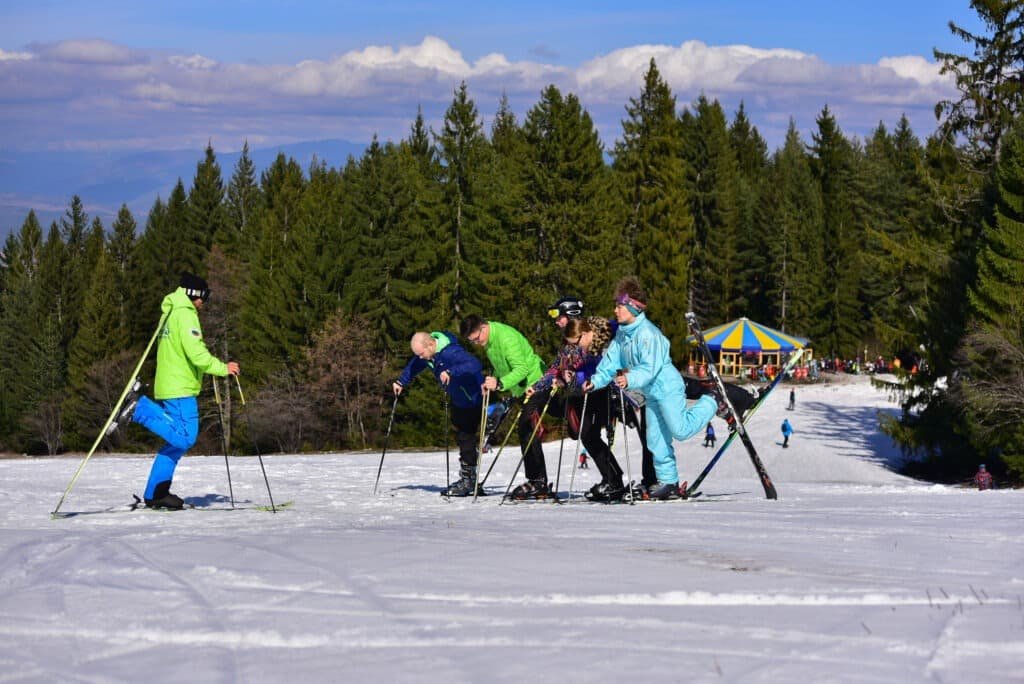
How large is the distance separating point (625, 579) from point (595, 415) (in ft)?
18.0

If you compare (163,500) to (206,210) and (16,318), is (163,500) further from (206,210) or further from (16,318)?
(206,210)

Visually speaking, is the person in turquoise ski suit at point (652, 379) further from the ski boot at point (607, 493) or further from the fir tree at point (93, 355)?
the fir tree at point (93, 355)

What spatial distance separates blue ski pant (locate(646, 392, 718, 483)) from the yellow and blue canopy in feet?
186

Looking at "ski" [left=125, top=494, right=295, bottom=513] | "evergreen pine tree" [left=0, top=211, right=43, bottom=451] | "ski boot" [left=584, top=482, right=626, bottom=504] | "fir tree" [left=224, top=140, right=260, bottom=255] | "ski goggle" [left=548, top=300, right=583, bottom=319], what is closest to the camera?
"ski" [left=125, top=494, right=295, bottom=513]

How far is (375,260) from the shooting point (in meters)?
60.3

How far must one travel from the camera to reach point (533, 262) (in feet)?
176

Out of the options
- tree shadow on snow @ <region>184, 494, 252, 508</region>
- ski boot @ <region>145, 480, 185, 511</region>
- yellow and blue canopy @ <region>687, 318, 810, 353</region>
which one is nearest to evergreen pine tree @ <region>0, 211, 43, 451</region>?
yellow and blue canopy @ <region>687, 318, 810, 353</region>

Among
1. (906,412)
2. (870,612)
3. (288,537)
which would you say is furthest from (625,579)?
(906,412)

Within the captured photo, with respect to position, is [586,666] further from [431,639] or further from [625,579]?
[625,579]

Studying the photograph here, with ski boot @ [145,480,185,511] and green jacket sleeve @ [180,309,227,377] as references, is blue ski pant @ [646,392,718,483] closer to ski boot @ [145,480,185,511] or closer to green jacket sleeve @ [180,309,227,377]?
green jacket sleeve @ [180,309,227,377]

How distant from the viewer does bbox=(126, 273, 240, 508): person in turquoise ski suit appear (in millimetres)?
9828

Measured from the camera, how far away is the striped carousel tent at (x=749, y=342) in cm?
6719

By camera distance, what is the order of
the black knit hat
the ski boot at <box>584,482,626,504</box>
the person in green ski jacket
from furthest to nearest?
the person in green ski jacket < the ski boot at <box>584,482,626,504</box> < the black knit hat

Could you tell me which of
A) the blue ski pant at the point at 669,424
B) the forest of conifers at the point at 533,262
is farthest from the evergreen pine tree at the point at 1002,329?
the blue ski pant at the point at 669,424
